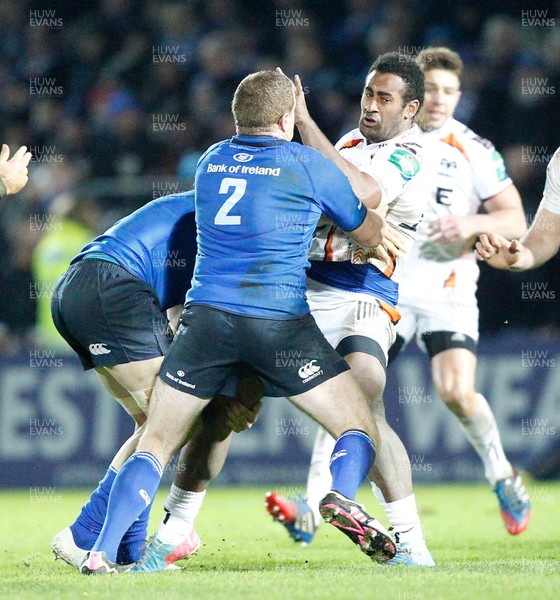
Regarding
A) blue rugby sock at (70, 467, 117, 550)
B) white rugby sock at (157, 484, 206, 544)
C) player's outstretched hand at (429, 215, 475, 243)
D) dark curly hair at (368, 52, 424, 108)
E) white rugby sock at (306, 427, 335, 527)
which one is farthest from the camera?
player's outstretched hand at (429, 215, 475, 243)

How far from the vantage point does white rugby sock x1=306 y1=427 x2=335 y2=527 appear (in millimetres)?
7129

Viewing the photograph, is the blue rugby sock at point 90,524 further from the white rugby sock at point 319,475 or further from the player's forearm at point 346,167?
the player's forearm at point 346,167

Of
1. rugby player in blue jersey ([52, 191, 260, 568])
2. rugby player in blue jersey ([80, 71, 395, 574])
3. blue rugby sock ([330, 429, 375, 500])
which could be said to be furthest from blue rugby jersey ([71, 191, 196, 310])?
blue rugby sock ([330, 429, 375, 500])

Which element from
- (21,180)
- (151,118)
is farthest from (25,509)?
(151,118)

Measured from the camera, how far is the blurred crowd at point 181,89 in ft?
36.9

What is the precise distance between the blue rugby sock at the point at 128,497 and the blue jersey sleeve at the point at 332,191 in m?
1.35

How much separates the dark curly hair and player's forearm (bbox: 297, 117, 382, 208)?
740 millimetres

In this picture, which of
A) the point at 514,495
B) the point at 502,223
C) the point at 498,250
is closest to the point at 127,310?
the point at 498,250

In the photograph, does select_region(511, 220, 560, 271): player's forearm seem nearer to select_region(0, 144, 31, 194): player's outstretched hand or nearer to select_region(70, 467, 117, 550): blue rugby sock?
select_region(70, 467, 117, 550): blue rugby sock

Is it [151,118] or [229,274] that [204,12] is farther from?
[229,274]

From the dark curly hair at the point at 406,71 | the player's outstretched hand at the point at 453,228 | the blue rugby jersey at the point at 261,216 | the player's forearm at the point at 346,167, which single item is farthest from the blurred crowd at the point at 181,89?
the blue rugby jersey at the point at 261,216

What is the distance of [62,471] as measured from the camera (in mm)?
10594

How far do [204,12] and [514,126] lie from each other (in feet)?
17.4

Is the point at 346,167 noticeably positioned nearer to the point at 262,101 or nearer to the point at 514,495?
the point at 262,101
